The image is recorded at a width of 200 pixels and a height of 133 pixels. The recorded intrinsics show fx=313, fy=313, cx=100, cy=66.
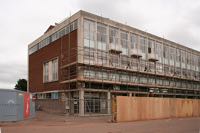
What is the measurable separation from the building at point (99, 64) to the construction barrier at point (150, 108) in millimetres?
6938

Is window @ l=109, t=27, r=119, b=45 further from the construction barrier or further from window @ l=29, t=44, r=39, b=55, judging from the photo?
window @ l=29, t=44, r=39, b=55

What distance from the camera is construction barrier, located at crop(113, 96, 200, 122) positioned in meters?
27.5

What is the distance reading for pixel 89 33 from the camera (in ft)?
135

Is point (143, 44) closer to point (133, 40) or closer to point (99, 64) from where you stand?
point (133, 40)

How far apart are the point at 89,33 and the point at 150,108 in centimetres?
1433

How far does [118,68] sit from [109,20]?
22.4ft

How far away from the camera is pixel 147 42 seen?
51031 millimetres

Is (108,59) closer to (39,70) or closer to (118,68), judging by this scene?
(118,68)

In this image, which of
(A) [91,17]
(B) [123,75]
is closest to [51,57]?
(A) [91,17]

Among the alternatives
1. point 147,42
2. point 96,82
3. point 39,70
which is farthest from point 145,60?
point 39,70

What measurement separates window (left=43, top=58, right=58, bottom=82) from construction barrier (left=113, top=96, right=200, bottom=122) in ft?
60.9

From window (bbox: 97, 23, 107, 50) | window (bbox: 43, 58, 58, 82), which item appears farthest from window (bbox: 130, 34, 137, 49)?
window (bbox: 43, 58, 58, 82)

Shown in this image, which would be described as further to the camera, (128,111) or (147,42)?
(147,42)

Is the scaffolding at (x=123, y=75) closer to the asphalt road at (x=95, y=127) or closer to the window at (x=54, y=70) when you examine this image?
the window at (x=54, y=70)
